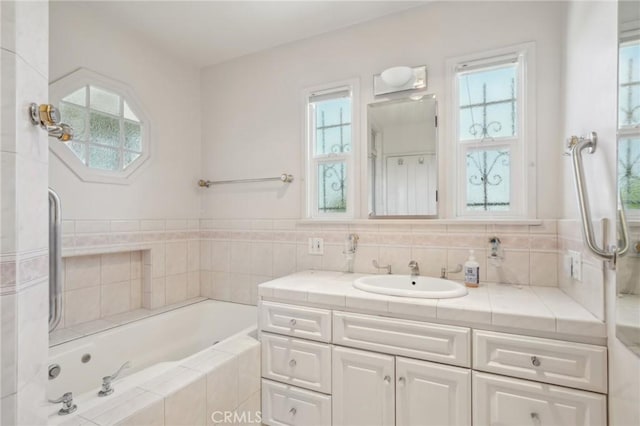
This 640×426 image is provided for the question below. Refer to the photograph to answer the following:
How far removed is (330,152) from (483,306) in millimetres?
1471

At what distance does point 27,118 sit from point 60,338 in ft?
4.85

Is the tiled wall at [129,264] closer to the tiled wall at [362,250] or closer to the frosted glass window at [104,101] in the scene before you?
the tiled wall at [362,250]

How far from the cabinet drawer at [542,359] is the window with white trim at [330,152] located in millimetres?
1209

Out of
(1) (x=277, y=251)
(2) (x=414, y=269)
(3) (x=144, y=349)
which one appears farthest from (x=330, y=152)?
(3) (x=144, y=349)

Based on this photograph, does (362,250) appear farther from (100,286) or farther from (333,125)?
(100,286)

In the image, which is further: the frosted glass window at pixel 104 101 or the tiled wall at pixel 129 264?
the frosted glass window at pixel 104 101

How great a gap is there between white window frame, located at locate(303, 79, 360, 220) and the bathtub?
38.2 inches

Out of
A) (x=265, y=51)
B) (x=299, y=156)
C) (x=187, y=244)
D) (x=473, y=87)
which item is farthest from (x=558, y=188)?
(x=187, y=244)

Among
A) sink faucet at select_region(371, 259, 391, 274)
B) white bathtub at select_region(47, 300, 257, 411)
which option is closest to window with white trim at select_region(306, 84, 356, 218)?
sink faucet at select_region(371, 259, 391, 274)

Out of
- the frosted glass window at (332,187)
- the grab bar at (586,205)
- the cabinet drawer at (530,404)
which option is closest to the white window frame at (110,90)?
the frosted glass window at (332,187)

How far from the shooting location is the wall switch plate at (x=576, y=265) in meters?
1.39

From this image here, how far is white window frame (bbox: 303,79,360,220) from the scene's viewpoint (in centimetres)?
224

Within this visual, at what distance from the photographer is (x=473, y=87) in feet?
6.48

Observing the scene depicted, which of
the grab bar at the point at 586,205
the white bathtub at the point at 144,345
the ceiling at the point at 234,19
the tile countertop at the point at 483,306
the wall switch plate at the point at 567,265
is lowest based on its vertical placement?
the white bathtub at the point at 144,345
